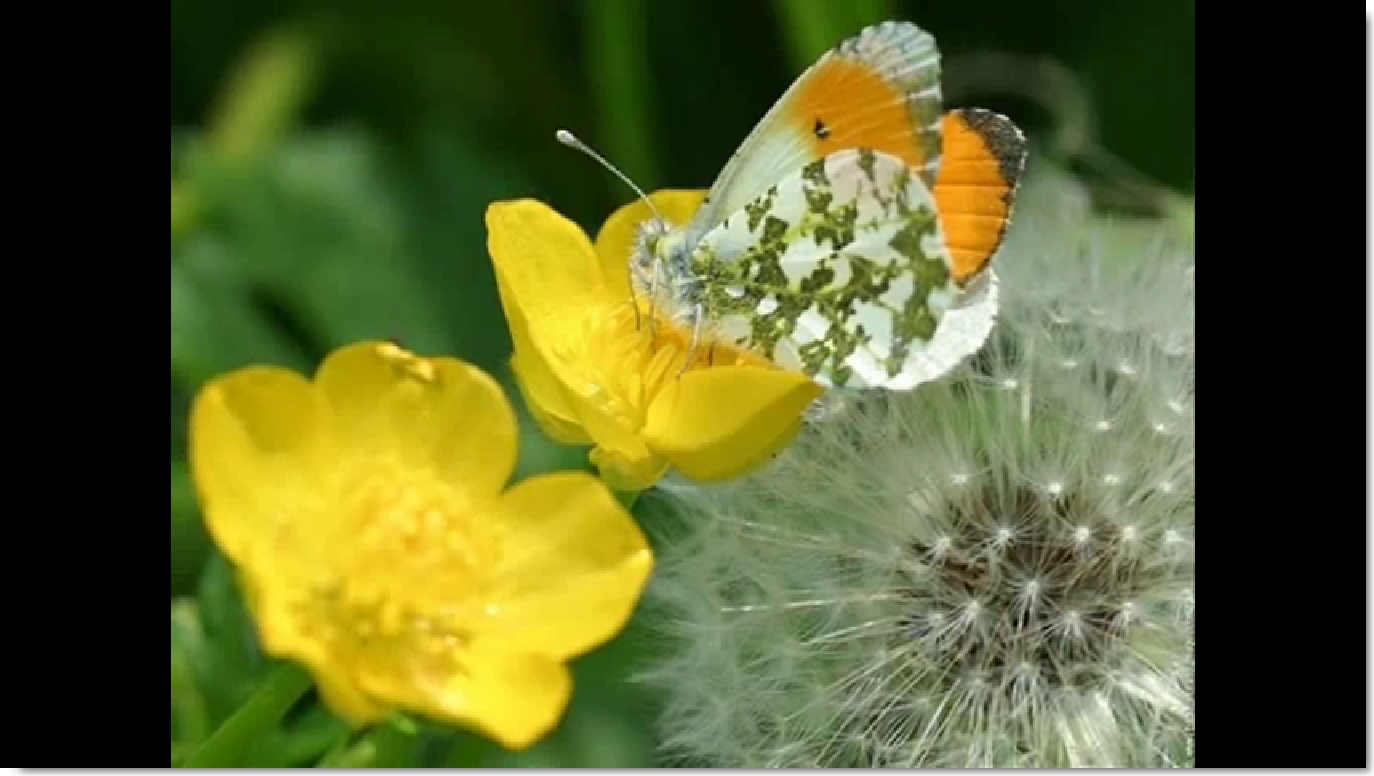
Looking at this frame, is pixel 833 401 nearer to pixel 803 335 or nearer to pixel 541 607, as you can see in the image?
pixel 803 335

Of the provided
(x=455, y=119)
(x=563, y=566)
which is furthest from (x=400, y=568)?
(x=455, y=119)

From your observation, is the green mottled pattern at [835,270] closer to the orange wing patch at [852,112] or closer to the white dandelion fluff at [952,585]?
the orange wing patch at [852,112]

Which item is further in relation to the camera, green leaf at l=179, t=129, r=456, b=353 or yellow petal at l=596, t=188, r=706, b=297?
green leaf at l=179, t=129, r=456, b=353

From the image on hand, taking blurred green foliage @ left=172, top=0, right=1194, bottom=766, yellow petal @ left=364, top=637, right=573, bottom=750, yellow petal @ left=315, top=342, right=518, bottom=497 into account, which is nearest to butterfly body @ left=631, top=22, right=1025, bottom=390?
yellow petal @ left=315, top=342, right=518, bottom=497

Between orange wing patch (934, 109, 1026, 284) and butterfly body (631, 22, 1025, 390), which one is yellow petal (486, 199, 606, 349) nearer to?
butterfly body (631, 22, 1025, 390)

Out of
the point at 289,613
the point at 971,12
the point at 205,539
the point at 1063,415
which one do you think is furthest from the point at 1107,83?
the point at 289,613

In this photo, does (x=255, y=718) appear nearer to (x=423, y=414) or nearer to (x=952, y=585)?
(x=423, y=414)
